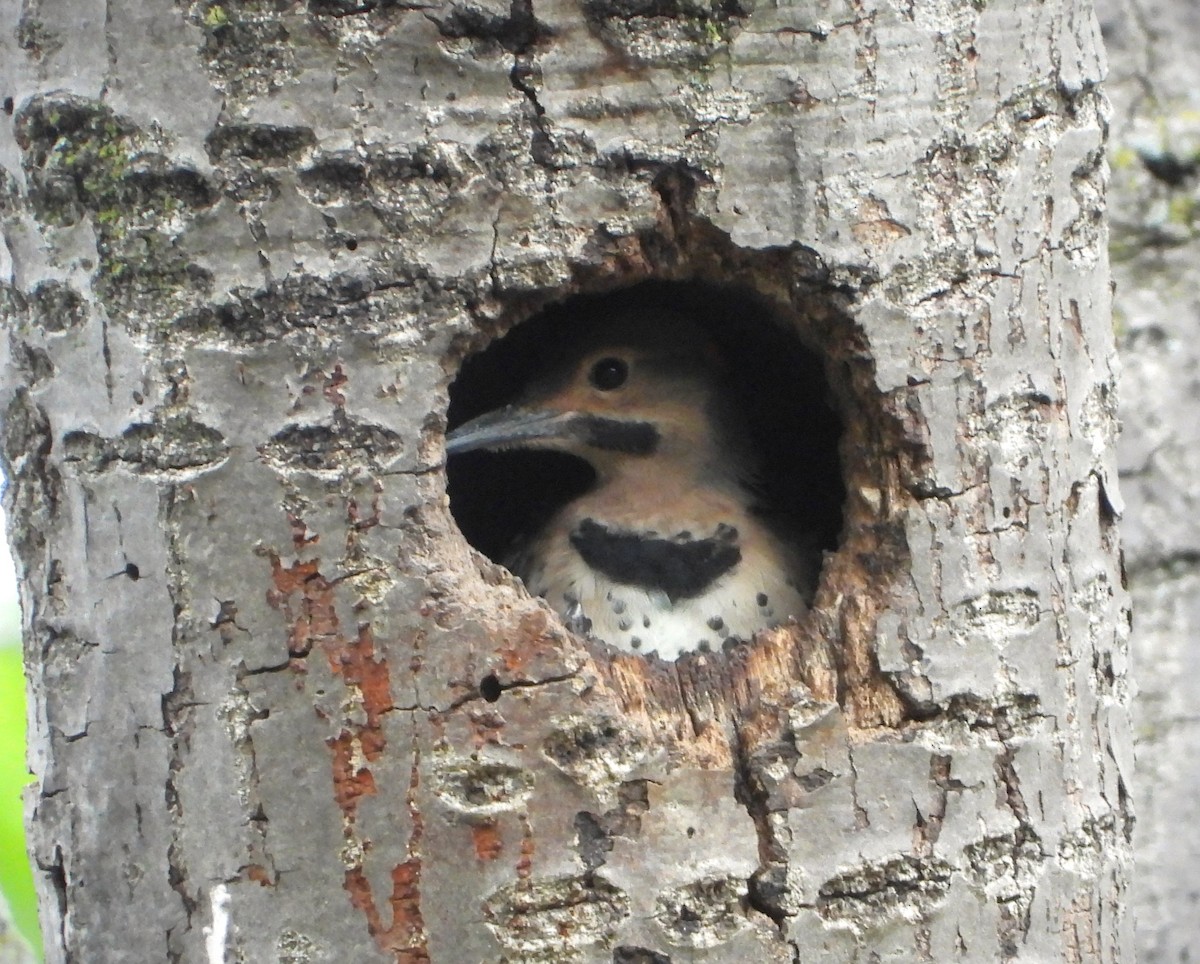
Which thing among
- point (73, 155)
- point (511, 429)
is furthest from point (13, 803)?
point (73, 155)

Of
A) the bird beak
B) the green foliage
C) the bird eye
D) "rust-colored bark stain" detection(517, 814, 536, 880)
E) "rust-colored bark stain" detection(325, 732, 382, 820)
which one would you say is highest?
the bird eye

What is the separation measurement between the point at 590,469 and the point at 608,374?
1.71ft

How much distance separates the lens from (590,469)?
4402 mm

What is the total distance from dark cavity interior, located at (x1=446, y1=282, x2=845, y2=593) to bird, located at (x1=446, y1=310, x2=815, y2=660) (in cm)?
6

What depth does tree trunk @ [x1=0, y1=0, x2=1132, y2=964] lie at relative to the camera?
8.04ft

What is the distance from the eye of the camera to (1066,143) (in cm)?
273

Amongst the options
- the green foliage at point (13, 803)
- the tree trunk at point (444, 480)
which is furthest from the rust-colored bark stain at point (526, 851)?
the green foliage at point (13, 803)

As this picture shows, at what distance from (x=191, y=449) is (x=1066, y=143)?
1.64m

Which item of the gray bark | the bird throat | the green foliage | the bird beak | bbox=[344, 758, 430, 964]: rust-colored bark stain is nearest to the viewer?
bbox=[344, 758, 430, 964]: rust-colored bark stain

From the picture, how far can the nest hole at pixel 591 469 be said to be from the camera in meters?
3.94

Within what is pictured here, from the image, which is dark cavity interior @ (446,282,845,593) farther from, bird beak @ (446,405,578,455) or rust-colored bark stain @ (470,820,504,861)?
rust-colored bark stain @ (470,820,504,861)

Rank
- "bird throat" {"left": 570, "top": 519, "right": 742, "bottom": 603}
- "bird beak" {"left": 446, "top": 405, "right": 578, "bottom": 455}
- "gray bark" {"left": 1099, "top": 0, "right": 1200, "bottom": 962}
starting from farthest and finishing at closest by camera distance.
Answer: "gray bark" {"left": 1099, "top": 0, "right": 1200, "bottom": 962}, "bird throat" {"left": 570, "top": 519, "right": 742, "bottom": 603}, "bird beak" {"left": 446, "top": 405, "right": 578, "bottom": 455}

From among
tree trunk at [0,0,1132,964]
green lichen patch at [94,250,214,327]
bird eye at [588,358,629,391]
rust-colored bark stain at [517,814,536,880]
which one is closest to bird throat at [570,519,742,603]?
bird eye at [588,358,629,391]

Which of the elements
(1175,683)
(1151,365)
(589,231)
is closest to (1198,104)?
(1151,365)
